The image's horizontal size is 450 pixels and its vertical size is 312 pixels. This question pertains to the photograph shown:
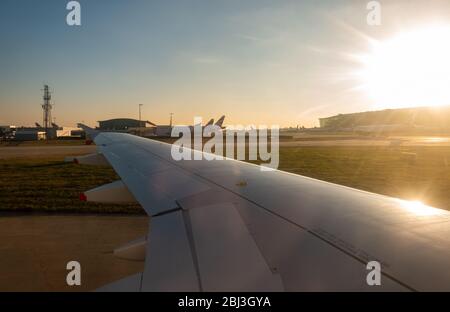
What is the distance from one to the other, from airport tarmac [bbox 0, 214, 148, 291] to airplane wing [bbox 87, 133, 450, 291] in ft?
8.18

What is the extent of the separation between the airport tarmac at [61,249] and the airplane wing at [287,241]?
2.49 meters

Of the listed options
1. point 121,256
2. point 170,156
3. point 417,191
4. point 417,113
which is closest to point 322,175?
point 417,191

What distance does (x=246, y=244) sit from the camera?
204cm

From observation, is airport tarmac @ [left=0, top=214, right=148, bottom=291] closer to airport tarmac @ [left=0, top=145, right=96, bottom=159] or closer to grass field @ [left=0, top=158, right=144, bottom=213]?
grass field @ [left=0, top=158, right=144, bottom=213]

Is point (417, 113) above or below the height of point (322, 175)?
above

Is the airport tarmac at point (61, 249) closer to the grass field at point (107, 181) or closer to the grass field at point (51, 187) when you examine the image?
the grass field at point (51, 187)

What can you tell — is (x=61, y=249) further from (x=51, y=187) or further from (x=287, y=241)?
(x=51, y=187)

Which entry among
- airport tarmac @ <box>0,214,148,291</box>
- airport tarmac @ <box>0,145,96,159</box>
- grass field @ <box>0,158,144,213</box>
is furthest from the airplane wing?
airport tarmac @ <box>0,145,96,159</box>

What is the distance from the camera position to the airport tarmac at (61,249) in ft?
16.2

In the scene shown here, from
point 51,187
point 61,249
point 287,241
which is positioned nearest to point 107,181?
point 51,187

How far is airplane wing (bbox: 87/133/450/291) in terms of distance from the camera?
5.33ft

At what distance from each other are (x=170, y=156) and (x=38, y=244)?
9.67ft
